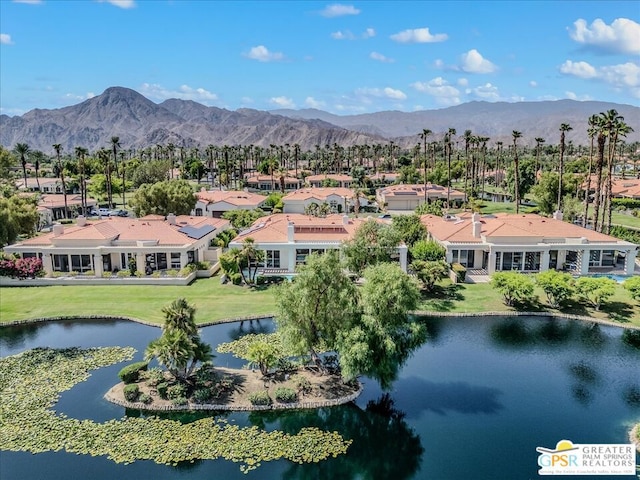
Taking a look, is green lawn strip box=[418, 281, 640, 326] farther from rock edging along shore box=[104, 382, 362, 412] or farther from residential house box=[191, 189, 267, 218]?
residential house box=[191, 189, 267, 218]

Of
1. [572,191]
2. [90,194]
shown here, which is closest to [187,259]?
[572,191]

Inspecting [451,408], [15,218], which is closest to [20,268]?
[15,218]

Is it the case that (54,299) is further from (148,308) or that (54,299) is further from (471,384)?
(471,384)

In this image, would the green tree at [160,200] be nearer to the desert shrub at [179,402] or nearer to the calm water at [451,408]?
the calm water at [451,408]

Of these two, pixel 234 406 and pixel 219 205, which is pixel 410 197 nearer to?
pixel 219 205

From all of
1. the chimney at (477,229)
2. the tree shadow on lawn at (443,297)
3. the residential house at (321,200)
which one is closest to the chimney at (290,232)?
the tree shadow on lawn at (443,297)

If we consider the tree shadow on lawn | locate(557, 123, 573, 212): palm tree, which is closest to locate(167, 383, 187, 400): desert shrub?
the tree shadow on lawn
